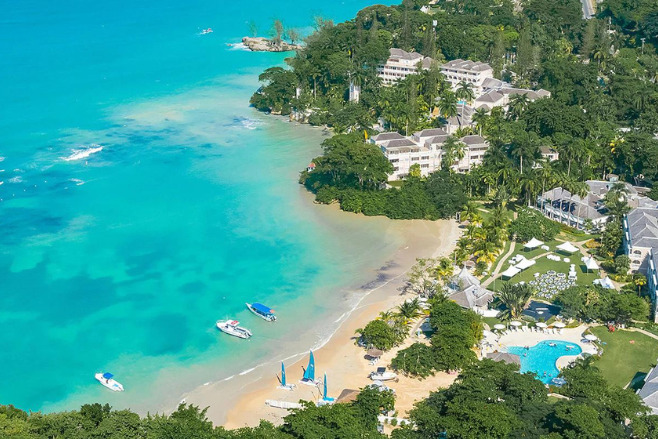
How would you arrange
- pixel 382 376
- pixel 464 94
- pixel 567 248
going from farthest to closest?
pixel 464 94, pixel 567 248, pixel 382 376

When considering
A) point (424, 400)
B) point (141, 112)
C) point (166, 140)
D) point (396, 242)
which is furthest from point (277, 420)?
point (141, 112)

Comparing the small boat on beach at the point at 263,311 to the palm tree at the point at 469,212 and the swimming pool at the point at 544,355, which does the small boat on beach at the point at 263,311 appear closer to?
the swimming pool at the point at 544,355

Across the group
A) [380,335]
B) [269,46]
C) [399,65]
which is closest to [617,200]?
[380,335]

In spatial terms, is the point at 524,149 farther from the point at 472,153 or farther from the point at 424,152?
the point at 424,152

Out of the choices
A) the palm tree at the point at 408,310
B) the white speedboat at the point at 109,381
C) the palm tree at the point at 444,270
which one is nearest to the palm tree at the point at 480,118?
the palm tree at the point at 444,270

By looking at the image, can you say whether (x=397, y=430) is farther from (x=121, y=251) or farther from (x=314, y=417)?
(x=121, y=251)
